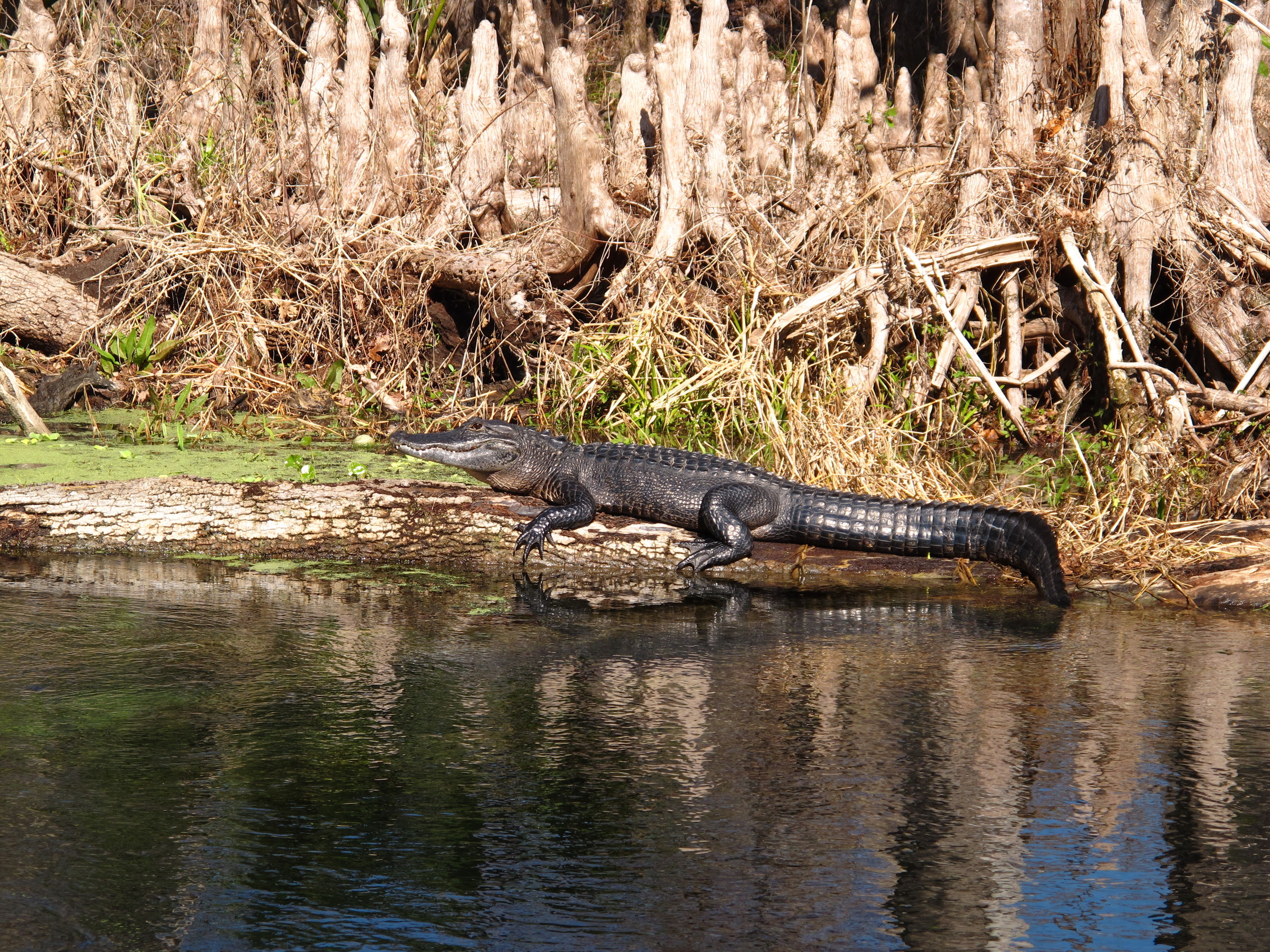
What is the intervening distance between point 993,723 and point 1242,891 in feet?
3.17

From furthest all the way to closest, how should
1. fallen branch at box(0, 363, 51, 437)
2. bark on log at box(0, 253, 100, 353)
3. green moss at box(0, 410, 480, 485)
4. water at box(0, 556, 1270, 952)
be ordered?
bark on log at box(0, 253, 100, 353)
fallen branch at box(0, 363, 51, 437)
green moss at box(0, 410, 480, 485)
water at box(0, 556, 1270, 952)

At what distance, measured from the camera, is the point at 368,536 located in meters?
5.34

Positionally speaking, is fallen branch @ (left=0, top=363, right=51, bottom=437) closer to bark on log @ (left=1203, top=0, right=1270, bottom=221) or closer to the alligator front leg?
the alligator front leg

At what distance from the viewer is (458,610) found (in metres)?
4.56

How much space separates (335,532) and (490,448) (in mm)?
1149

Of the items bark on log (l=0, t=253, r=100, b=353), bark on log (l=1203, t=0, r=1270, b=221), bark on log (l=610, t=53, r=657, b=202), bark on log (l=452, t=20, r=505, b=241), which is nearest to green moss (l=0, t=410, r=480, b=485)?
bark on log (l=0, t=253, r=100, b=353)

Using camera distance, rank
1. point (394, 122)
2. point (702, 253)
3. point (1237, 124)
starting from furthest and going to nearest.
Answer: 1. point (394, 122)
2. point (702, 253)
3. point (1237, 124)

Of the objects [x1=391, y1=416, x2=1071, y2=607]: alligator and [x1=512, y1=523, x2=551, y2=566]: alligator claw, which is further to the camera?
[x1=512, y1=523, x2=551, y2=566]: alligator claw

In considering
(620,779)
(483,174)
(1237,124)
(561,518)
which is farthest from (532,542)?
(1237,124)

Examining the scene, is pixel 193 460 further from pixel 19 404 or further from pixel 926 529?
pixel 926 529

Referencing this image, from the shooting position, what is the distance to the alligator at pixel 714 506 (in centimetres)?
526

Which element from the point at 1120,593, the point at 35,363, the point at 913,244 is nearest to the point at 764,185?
the point at 913,244

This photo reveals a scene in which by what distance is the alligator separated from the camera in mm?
5258

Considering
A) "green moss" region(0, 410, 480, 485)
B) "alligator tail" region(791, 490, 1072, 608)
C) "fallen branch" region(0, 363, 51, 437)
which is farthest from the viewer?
"fallen branch" region(0, 363, 51, 437)
